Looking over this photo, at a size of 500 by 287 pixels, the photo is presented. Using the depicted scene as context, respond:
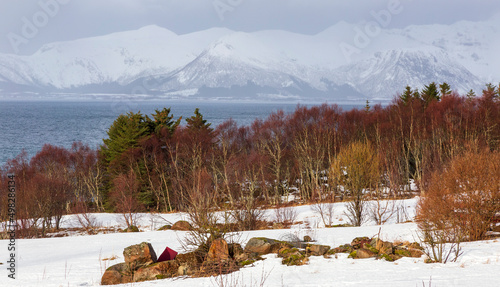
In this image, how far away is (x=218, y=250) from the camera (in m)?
16.0

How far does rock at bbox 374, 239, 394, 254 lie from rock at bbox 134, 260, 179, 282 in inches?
323

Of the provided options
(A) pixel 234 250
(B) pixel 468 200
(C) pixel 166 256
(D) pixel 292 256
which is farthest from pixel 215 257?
(B) pixel 468 200

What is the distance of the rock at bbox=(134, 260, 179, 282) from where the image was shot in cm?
1614

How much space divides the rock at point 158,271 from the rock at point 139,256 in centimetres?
55

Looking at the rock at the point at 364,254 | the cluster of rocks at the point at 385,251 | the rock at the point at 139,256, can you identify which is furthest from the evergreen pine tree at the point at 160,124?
the rock at the point at 364,254

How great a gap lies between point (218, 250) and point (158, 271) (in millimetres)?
2599

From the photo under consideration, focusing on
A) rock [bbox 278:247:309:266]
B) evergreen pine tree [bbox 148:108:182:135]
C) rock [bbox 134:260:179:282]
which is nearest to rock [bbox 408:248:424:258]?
rock [bbox 278:247:309:266]

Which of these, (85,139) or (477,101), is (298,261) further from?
(85,139)

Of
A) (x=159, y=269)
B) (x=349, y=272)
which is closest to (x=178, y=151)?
(x=159, y=269)

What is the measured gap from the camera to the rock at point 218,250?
15.9 meters

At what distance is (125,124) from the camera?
55.1 meters

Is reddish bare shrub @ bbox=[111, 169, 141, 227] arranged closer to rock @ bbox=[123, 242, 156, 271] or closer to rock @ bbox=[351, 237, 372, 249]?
rock @ bbox=[123, 242, 156, 271]

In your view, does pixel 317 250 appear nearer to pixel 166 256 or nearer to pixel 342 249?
pixel 342 249

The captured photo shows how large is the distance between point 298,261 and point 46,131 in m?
149
